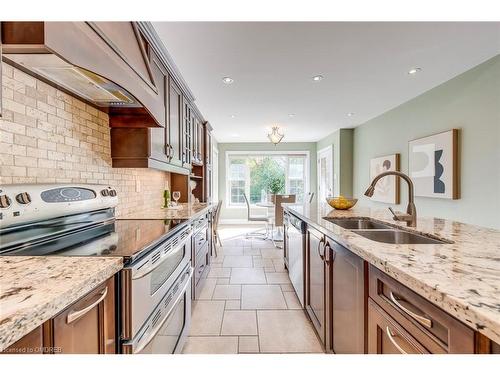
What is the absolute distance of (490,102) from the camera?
2.50 meters

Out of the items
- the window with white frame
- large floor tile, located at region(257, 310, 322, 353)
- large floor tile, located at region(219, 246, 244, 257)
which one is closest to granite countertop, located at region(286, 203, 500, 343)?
large floor tile, located at region(257, 310, 322, 353)

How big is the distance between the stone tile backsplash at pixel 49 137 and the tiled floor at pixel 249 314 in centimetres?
125

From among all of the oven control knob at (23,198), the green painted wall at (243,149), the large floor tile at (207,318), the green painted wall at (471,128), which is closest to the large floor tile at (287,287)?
the large floor tile at (207,318)

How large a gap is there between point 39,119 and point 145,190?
1472 mm

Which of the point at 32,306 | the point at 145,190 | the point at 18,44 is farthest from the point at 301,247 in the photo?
the point at 18,44

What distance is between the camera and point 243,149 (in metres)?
7.35

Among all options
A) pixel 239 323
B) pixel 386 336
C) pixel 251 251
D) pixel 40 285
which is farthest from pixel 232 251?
pixel 40 285

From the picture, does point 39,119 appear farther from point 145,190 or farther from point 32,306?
point 145,190

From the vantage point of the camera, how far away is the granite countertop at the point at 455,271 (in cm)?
56

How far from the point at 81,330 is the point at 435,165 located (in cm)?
386

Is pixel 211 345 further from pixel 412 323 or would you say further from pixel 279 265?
pixel 279 265

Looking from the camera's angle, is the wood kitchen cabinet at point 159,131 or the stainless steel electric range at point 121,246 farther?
the wood kitchen cabinet at point 159,131

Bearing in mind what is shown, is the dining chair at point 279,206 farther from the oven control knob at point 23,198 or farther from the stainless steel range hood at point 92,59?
the oven control knob at point 23,198

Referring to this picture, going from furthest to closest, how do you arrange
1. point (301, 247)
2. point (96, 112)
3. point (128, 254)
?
1. point (301, 247)
2. point (96, 112)
3. point (128, 254)
